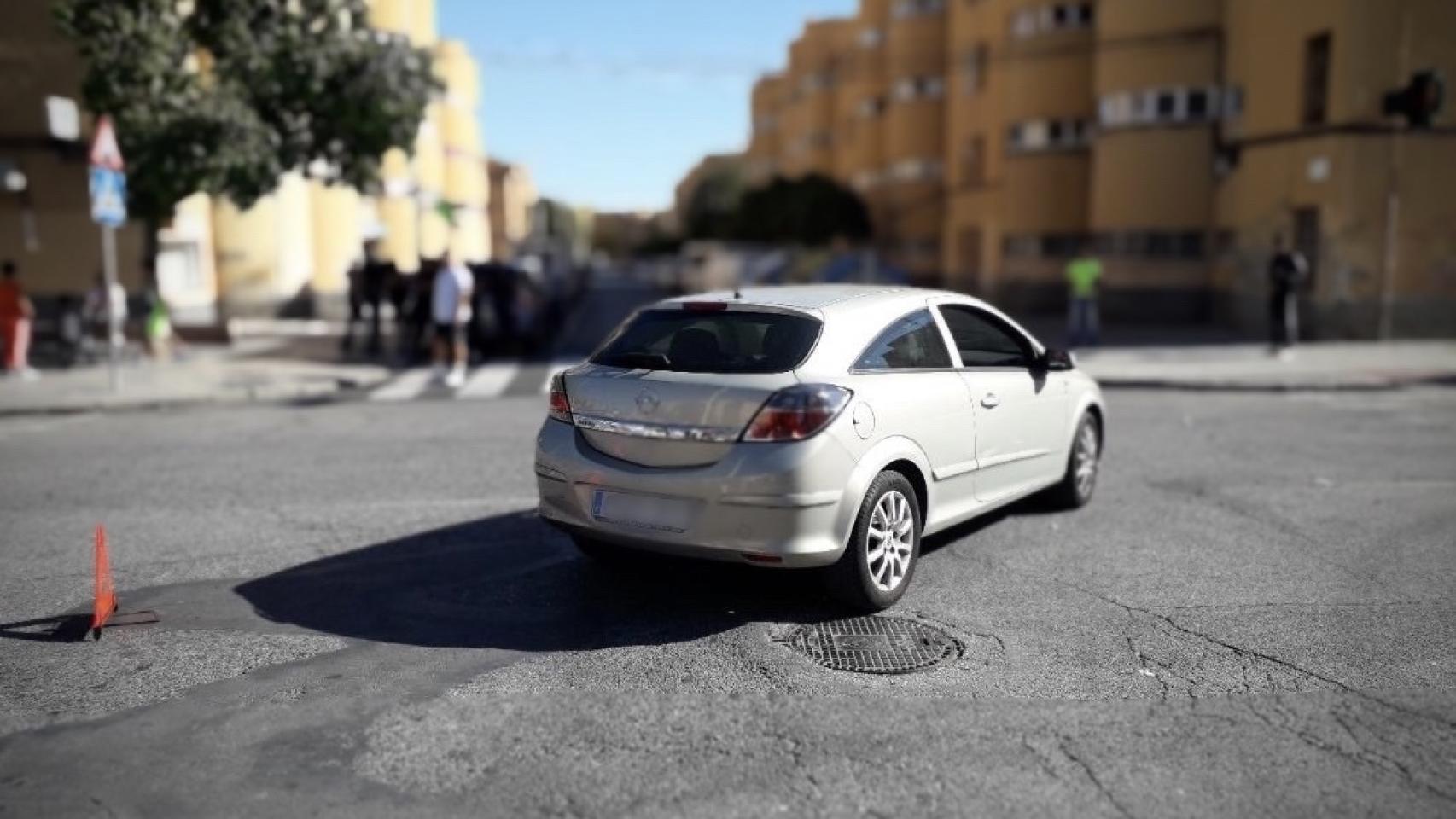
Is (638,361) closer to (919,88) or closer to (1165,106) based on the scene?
(1165,106)

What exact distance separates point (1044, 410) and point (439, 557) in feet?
Result: 12.5

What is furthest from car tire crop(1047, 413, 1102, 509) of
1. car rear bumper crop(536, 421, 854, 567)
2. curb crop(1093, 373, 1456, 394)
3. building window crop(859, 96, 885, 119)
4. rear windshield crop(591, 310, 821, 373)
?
building window crop(859, 96, 885, 119)

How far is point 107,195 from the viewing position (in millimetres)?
13188

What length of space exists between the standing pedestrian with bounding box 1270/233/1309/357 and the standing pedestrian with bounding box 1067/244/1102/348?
2.84 metres

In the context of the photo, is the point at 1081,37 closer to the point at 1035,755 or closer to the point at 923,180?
the point at 923,180

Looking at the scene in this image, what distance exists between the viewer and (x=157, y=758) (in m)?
3.96

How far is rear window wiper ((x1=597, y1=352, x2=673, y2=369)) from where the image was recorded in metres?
5.53

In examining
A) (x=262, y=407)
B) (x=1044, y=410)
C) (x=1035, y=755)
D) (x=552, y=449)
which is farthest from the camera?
(x=262, y=407)

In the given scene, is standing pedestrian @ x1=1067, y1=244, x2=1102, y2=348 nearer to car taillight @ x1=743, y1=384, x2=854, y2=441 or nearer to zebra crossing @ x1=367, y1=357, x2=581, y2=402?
zebra crossing @ x1=367, y1=357, x2=581, y2=402

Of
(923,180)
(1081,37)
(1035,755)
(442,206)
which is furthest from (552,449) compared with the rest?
(923,180)

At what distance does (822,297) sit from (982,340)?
1226 millimetres

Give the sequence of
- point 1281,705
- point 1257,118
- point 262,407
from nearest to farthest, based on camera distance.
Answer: point 1281,705 → point 262,407 → point 1257,118

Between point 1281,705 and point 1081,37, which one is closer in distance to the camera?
point 1281,705

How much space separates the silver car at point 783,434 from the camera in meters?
5.07
